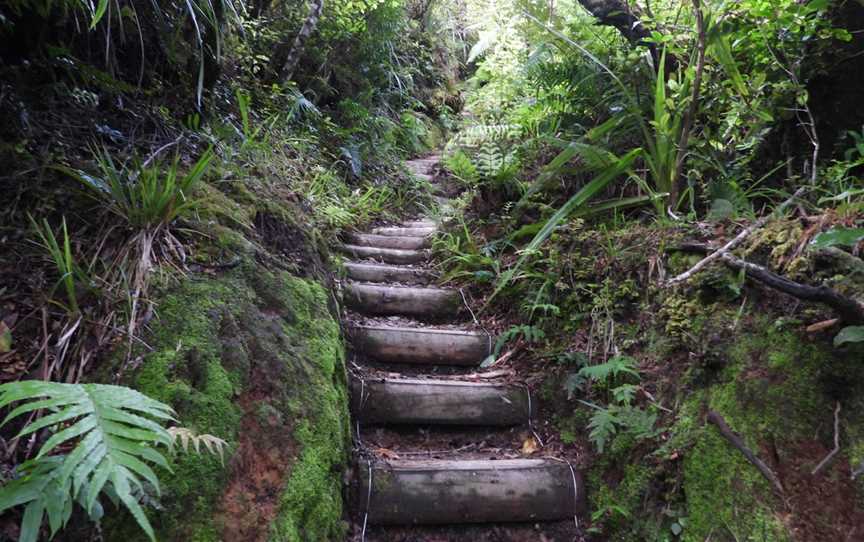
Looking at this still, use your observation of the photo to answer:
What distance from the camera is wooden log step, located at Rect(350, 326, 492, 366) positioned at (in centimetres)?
268

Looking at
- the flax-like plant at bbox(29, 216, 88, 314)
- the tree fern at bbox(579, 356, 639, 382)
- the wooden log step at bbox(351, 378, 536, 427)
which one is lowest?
the wooden log step at bbox(351, 378, 536, 427)

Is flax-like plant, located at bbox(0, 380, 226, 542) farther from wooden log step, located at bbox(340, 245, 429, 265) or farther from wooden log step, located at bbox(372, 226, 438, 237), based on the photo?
wooden log step, located at bbox(372, 226, 438, 237)

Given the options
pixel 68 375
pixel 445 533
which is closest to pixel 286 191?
pixel 68 375

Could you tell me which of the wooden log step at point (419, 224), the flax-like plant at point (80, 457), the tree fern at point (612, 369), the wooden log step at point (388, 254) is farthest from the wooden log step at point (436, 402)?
the wooden log step at point (419, 224)

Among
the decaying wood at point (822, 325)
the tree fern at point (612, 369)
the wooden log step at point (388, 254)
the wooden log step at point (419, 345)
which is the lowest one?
the wooden log step at point (419, 345)

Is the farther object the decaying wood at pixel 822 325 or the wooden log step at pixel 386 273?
the wooden log step at pixel 386 273

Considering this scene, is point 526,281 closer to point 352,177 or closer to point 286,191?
point 286,191

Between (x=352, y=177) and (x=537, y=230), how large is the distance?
114 inches

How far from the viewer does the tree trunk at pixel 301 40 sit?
15.9 feet

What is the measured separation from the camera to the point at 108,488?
108cm

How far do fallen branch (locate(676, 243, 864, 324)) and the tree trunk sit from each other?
4.33m

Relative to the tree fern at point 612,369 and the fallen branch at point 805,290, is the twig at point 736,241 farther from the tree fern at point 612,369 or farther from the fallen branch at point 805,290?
the tree fern at point 612,369

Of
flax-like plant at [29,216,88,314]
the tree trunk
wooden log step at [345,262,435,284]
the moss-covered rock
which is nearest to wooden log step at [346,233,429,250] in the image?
wooden log step at [345,262,435,284]

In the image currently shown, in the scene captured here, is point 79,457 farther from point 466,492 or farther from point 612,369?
point 612,369
